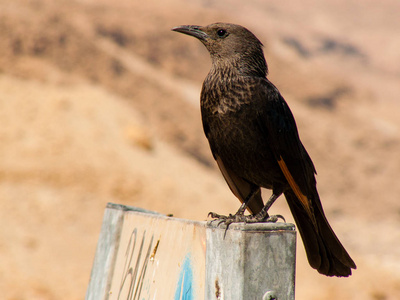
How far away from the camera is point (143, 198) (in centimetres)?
1602

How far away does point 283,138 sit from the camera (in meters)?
3.82

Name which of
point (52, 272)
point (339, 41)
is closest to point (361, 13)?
point (339, 41)

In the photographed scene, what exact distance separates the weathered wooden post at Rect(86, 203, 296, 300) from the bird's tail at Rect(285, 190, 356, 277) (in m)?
1.03

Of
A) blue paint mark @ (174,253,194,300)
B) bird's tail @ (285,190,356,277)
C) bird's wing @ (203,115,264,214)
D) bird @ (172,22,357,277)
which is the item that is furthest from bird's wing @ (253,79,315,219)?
blue paint mark @ (174,253,194,300)

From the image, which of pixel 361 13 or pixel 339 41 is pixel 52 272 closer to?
pixel 339 41

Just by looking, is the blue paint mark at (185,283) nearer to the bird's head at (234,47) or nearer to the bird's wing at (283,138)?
the bird's wing at (283,138)

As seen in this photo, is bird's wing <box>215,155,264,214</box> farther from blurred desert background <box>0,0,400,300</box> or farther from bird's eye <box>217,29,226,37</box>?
blurred desert background <box>0,0,400,300</box>

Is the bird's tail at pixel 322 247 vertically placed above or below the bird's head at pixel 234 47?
below

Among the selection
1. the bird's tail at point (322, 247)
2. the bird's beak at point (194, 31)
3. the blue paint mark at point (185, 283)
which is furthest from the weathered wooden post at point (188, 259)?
the bird's beak at point (194, 31)

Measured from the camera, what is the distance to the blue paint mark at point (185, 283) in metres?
2.74

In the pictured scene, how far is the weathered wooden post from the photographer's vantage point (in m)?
2.35

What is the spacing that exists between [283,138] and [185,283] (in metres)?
1.40

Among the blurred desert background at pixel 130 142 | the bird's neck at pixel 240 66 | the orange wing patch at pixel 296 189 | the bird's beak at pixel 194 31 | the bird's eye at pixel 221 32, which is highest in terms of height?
the blurred desert background at pixel 130 142

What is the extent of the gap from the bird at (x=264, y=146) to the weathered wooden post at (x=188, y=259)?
0.58 metres
